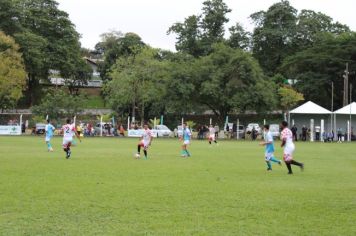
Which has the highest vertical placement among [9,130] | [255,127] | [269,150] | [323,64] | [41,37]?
[41,37]

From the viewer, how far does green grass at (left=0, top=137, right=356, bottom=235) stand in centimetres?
852

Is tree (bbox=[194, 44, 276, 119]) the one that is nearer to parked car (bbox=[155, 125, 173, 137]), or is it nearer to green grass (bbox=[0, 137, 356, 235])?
parked car (bbox=[155, 125, 173, 137])

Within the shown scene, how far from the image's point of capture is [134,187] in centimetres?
1341

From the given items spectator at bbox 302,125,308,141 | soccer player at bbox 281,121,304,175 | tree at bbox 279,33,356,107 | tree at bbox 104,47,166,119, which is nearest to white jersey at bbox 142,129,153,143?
soccer player at bbox 281,121,304,175

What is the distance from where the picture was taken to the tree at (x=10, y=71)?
198 feet

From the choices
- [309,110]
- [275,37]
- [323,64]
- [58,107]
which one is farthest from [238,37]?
[58,107]

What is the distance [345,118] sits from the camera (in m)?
56.9

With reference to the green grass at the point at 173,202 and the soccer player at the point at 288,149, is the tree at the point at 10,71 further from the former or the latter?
the soccer player at the point at 288,149

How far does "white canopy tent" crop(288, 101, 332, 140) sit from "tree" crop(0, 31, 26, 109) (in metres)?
30.1

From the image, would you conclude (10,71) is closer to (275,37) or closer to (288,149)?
(275,37)

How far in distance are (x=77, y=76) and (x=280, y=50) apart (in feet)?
103

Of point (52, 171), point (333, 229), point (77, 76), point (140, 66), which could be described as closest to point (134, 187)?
point (52, 171)

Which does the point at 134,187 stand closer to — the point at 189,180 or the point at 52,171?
the point at 189,180

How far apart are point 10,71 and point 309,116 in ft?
107
